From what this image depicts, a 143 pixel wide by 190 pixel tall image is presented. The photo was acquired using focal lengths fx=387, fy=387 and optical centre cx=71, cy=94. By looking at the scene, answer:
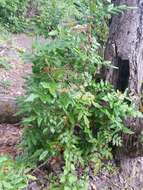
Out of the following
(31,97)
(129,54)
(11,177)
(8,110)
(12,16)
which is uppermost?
(129,54)

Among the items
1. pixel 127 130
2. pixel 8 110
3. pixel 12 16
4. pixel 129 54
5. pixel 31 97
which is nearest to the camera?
pixel 31 97

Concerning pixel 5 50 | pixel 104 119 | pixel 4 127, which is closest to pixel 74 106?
pixel 104 119

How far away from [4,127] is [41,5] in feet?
27.5

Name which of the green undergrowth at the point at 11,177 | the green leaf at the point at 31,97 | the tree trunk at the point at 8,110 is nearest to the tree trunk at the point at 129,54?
the green leaf at the point at 31,97

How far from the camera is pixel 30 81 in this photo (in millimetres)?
3104

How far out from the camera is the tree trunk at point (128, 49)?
3539 millimetres

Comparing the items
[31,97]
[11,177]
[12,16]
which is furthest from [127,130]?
[12,16]

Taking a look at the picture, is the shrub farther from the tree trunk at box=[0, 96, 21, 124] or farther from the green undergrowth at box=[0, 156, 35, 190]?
the green undergrowth at box=[0, 156, 35, 190]

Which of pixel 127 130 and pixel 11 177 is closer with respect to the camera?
pixel 11 177

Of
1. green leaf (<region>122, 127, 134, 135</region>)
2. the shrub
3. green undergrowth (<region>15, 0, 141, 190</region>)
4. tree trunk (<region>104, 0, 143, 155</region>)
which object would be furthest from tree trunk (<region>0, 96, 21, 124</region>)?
the shrub

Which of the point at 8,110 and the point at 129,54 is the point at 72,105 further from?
the point at 8,110

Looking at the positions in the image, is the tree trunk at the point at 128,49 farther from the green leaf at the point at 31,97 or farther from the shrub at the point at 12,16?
the shrub at the point at 12,16

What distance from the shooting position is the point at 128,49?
353 cm

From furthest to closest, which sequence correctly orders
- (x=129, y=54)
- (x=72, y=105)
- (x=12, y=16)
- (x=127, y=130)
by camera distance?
(x=12, y=16) → (x=129, y=54) → (x=127, y=130) → (x=72, y=105)
